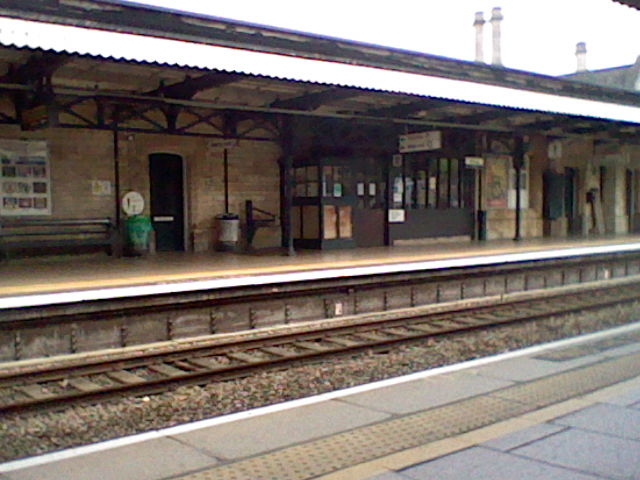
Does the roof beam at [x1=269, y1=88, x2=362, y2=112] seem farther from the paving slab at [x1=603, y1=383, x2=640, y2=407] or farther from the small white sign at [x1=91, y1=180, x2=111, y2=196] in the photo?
the paving slab at [x1=603, y1=383, x2=640, y2=407]

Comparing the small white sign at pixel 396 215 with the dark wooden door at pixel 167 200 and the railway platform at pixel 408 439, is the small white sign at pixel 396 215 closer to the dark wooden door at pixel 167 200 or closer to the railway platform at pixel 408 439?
the dark wooden door at pixel 167 200

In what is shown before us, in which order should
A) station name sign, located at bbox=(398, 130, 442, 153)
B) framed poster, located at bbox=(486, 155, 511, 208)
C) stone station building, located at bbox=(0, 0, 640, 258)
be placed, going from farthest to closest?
framed poster, located at bbox=(486, 155, 511, 208), station name sign, located at bbox=(398, 130, 442, 153), stone station building, located at bbox=(0, 0, 640, 258)

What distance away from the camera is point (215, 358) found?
8172mm

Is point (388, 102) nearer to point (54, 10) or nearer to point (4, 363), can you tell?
point (54, 10)

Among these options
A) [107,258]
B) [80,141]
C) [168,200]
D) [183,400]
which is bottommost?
[183,400]

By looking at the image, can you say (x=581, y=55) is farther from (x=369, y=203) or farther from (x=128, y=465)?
(x=128, y=465)

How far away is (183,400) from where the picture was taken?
Result: 21.8 feet

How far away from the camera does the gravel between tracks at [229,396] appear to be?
18.6ft

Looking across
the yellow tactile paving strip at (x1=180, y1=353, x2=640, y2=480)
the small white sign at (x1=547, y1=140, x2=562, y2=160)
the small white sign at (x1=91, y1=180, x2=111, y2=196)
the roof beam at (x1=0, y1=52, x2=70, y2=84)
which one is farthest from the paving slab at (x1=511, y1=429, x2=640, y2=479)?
the small white sign at (x1=547, y1=140, x2=562, y2=160)

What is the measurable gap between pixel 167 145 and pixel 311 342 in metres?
6.48

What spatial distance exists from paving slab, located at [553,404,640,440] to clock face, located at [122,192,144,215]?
9951 mm

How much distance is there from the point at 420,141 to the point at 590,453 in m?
11.7

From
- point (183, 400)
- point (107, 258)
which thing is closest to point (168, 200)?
point (107, 258)

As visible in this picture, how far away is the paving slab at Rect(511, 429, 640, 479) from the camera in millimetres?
4098
